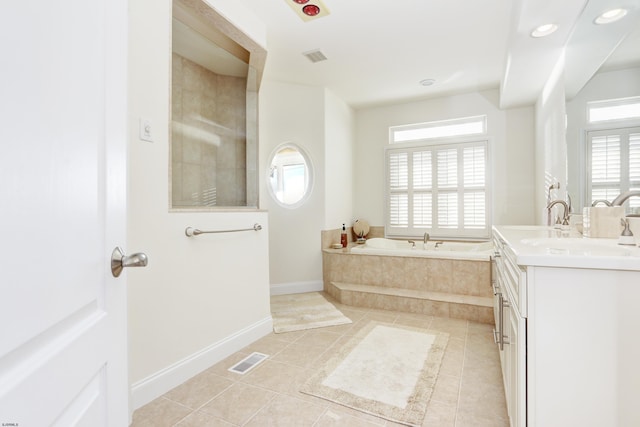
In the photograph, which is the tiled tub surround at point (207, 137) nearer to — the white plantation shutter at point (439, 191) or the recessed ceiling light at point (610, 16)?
the recessed ceiling light at point (610, 16)

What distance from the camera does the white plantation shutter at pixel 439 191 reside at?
4.15m

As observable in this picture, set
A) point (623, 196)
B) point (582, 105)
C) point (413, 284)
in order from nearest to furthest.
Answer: point (623, 196) < point (582, 105) < point (413, 284)

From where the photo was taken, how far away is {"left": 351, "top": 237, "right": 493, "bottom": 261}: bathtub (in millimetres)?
3184

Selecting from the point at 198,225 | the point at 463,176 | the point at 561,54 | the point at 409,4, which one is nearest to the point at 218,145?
the point at 198,225

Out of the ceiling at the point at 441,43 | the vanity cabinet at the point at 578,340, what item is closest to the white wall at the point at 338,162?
the ceiling at the point at 441,43

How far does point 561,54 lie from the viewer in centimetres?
251

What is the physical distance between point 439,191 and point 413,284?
1588 millimetres

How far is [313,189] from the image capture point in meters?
3.95

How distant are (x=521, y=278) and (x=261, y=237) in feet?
6.14

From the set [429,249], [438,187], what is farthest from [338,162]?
[429,249]

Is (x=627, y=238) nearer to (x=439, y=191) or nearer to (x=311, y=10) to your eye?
(x=311, y=10)

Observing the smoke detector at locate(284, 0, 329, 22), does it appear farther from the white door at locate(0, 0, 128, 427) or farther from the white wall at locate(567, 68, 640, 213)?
the white door at locate(0, 0, 128, 427)

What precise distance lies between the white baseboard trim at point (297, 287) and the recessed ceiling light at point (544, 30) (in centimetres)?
310

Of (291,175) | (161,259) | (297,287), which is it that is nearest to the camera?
(161,259)
